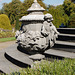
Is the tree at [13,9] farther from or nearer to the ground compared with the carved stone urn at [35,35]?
farther from the ground

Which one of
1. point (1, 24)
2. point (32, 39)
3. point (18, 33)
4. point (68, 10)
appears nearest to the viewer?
point (32, 39)

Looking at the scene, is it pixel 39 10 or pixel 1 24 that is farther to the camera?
pixel 1 24

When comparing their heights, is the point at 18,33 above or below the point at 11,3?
below

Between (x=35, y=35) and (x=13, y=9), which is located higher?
(x=13, y=9)

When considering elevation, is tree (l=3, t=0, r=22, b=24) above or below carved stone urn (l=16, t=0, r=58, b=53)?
above

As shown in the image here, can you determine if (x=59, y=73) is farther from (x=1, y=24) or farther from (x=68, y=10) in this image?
(x=68, y=10)

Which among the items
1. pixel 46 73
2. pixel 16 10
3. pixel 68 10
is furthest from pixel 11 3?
pixel 46 73

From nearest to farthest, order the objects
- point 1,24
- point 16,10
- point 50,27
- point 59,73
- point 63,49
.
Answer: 1. point 59,73
2. point 50,27
3. point 63,49
4. point 1,24
5. point 16,10

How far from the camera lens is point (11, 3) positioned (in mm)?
52188

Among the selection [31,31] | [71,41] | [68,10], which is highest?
[68,10]

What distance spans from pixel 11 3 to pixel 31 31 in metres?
49.8

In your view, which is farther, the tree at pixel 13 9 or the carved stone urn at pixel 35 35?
the tree at pixel 13 9

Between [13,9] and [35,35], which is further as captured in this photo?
[13,9]

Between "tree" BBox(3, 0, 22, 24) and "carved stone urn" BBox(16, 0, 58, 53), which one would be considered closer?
"carved stone urn" BBox(16, 0, 58, 53)
